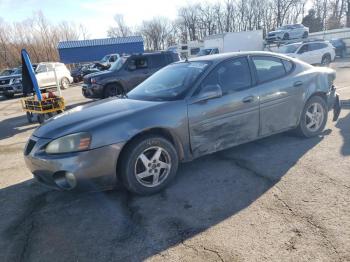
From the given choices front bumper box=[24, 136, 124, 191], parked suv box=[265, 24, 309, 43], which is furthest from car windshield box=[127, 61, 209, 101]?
parked suv box=[265, 24, 309, 43]

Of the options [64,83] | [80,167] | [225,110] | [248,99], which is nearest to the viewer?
[80,167]

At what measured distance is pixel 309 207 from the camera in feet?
10.4

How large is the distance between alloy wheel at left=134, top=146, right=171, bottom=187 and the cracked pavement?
0.20 m

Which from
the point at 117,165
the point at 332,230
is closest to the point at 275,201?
the point at 332,230

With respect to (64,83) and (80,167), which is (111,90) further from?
(64,83)

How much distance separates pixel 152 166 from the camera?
374 centimetres

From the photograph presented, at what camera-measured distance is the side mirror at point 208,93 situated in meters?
3.98

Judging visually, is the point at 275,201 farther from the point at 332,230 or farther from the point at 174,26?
the point at 174,26

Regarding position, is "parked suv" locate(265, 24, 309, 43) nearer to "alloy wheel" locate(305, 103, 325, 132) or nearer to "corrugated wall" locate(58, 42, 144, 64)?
"alloy wheel" locate(305, 103, 325, 132)

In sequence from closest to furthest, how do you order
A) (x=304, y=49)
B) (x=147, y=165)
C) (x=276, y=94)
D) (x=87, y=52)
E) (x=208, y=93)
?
(x=147, y=165)
(x=208, y=93)
(x=276, y=94)
(x=304, y=49)
(x=87, y=52)

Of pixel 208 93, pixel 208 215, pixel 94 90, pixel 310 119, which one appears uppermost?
pixel 208 93

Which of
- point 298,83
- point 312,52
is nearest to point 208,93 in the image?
point 298,83

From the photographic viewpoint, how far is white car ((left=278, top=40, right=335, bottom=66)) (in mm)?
17842

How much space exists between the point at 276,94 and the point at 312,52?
15.7m
